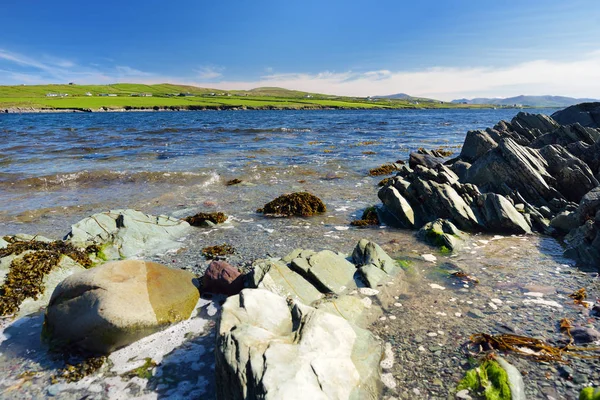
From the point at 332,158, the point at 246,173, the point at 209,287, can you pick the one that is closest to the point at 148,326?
the point at 209,287

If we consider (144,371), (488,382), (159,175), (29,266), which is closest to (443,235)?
(488,382)

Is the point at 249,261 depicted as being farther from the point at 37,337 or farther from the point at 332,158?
the point at 332,158

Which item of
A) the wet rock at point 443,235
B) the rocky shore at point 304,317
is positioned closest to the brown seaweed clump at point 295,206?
the rocky shore at point 304,317

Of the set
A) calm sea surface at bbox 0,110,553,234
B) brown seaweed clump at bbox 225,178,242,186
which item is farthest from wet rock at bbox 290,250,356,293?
brown seaweed clump at bbox 225,178,242,186

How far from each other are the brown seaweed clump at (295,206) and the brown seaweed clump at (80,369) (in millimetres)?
9512

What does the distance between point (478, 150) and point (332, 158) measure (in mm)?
11823

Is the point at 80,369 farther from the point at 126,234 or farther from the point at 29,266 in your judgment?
the point at 126,234

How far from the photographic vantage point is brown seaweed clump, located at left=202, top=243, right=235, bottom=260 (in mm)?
10625

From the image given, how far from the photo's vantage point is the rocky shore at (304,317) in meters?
5.36

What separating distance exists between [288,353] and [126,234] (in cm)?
848

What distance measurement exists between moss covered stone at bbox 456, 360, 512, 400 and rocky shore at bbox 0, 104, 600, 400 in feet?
0.06

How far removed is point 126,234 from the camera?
37.6 ft

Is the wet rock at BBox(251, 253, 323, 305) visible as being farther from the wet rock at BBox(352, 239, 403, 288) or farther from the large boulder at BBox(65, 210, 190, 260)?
the large boulder at BBox(65, 210, 190, 260)

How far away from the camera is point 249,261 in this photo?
1026 centimetres
